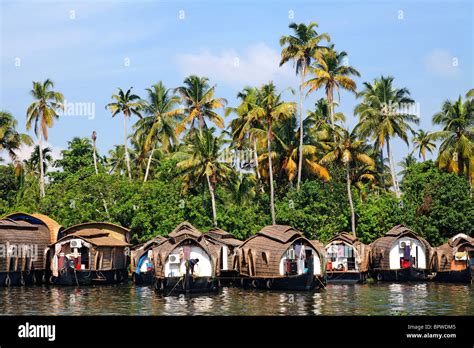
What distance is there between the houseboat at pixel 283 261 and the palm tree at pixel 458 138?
1642 cm

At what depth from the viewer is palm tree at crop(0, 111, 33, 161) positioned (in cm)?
4984

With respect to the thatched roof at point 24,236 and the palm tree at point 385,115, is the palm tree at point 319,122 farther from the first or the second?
the thatched roof at point 24,236

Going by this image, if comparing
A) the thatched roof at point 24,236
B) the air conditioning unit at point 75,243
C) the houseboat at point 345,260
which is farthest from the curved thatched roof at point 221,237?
the thatched roof at point 24,236

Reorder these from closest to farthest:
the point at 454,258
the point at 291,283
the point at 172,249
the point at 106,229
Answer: the point at 172,249 < the point at 291,283 < the point at 454,258 < the point at 106,229

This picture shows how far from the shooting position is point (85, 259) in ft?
134

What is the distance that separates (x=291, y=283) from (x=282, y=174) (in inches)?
755

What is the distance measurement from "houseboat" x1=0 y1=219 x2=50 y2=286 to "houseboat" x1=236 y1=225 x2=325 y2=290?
41.7ft

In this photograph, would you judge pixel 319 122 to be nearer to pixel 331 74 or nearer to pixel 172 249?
pixel 331 74

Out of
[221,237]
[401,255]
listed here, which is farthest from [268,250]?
[401,255]

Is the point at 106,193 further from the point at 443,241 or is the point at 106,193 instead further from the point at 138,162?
the point at 443,241
